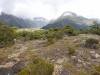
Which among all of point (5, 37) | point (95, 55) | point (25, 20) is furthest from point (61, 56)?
point (25, 20)

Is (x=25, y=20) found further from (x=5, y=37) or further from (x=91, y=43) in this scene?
(x=91, y=43)

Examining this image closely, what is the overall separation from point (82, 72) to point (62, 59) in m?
3.76

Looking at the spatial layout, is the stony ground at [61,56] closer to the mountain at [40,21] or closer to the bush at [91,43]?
the bush at [91,43]

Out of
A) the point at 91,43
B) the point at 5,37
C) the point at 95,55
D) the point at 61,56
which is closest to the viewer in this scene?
the point at 61,56

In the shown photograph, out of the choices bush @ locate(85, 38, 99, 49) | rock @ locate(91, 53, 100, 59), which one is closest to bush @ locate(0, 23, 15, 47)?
bush @ locate(85, 38, 99, 49)

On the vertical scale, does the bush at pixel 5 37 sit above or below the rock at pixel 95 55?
above

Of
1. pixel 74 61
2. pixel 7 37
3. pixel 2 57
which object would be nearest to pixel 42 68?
pixel 74 61

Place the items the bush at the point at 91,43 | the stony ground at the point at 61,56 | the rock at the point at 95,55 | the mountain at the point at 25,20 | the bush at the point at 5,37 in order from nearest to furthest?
the stony ground at the point at 61,56, the rock at the point at 95,55, the bush at the point at 91,43, the bush at the point at 5,37, the mountain at the point at 25,20

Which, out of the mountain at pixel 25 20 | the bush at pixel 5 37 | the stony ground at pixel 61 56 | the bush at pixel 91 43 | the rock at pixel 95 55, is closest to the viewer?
the stony ground at pixel 61 56

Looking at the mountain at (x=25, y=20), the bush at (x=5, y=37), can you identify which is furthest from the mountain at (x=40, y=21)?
the bush at (x=5, y=37)

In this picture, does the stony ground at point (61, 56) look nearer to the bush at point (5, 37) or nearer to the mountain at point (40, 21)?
the bush at point (5, 37)

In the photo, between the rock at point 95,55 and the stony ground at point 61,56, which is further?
the rock at point 95,55

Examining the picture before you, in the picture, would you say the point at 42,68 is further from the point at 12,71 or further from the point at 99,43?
the point at 99,43

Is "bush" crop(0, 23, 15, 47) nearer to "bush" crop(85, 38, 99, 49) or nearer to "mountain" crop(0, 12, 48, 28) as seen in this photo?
"bush" crop(85, 38, 99, 49)
